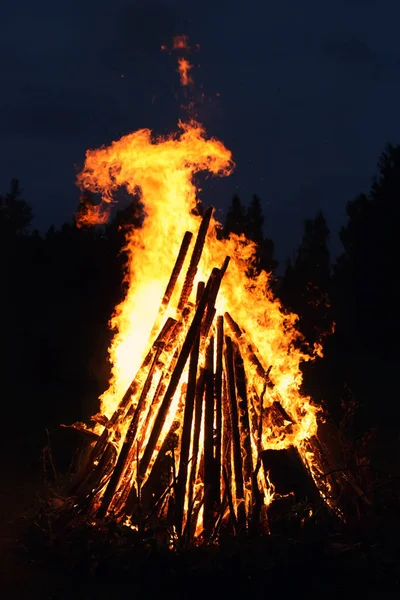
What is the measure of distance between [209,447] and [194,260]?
173cm

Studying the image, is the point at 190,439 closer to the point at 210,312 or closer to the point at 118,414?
the point at 118,414

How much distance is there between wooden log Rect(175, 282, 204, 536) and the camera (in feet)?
16.5

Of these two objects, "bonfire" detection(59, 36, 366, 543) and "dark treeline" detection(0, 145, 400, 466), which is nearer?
"bonfire" detection(59, 36, 366, 543)

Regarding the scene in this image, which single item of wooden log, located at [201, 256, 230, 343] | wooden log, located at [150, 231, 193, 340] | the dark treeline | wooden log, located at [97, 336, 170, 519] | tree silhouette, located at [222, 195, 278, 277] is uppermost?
tree silhouette, located at [222, 195, 278, 277]

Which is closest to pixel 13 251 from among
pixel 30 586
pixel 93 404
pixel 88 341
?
pixel 88 341

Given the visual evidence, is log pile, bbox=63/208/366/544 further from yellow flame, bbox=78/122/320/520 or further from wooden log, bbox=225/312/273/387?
yellow flame, bbox=78/122/320/520

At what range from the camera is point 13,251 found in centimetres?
1555

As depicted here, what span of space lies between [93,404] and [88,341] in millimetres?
1970

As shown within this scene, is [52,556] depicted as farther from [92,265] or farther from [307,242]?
[307,242]

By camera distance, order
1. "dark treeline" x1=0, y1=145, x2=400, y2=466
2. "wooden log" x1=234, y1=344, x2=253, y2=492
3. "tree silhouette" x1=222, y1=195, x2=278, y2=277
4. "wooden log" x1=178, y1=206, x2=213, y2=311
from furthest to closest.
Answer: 1. "tree silhouette" x1=222, y1=195, x2=278, y2=277
2. "dark treeline" x1=0, y1=145, x2=400, y2=466
3. "wooden log" x1=178, y1=206, x2=213, y2=311
4. "wooden log" x1=234, y1=344, x2=253, y2=492

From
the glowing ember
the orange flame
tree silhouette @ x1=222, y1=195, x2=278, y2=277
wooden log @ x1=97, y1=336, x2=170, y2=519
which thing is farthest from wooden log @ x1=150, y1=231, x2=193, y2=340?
tree silhouette @ x1=222, y1=195, x2=278, y2=277

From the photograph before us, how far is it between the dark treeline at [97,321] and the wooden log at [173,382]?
23.6 ft

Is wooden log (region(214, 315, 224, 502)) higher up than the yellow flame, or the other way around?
the yellow flame

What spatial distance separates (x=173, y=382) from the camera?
5.47 m
